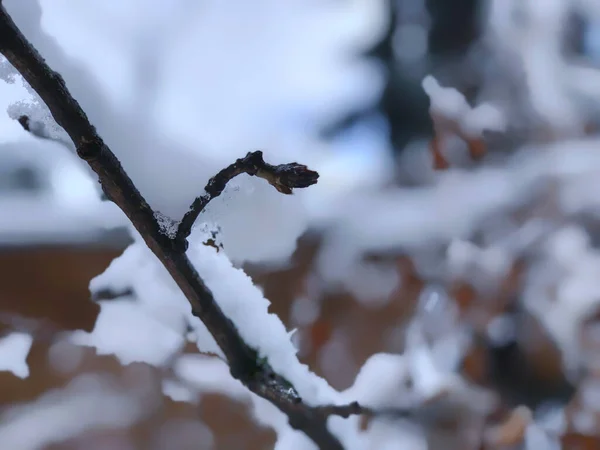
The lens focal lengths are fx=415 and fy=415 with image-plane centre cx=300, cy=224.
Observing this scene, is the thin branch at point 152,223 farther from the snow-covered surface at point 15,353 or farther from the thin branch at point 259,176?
the snow-covered surface at point 15,353

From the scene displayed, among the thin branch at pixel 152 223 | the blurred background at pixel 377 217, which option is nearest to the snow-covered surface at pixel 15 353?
the blurred background at pixel 377 217

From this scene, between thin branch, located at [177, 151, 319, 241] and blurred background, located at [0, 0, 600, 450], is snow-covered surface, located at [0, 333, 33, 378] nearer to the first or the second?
blurred background, located at [0, 0, 600, 450]

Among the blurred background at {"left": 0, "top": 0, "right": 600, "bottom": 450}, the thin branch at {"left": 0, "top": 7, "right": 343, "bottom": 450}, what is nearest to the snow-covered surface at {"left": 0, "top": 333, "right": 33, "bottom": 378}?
the blurred background at {"left": 0, "top": 0, "right": 600, "bottom": 450}

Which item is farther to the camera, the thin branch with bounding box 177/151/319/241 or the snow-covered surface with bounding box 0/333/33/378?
the snow-covered surface with bounding box 0/333/33/378

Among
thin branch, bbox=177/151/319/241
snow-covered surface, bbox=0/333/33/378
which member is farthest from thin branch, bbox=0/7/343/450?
snow-covered surface, bbox=0/333/33/378

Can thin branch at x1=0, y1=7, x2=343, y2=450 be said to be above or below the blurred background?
below

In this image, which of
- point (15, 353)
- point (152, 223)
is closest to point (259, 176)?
point (152, 223)

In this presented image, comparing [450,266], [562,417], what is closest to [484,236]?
[450,266]

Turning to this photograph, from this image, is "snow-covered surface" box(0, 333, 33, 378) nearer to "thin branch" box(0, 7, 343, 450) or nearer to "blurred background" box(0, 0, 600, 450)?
"blurred background" box(0, 0, 600, 450)
